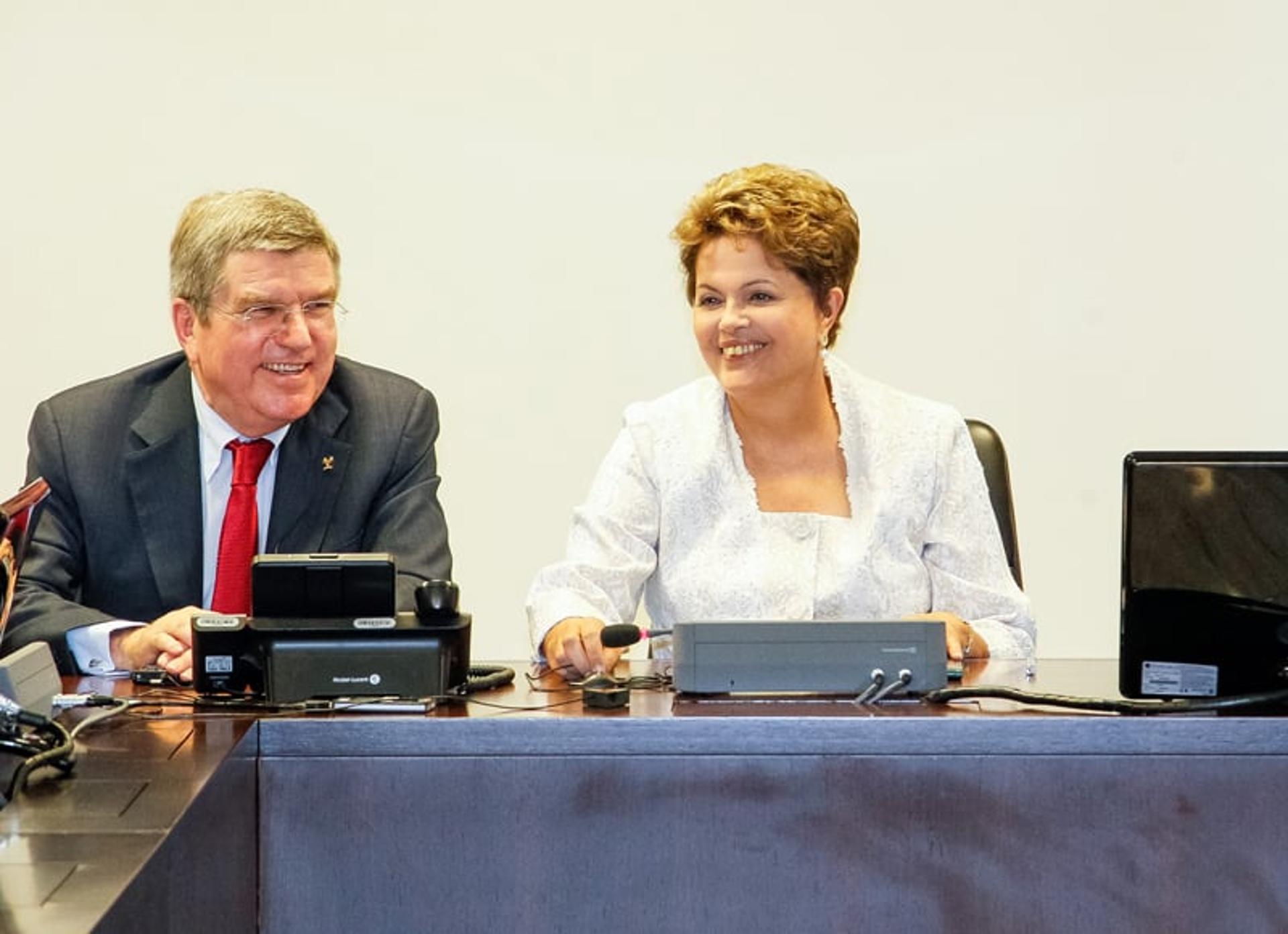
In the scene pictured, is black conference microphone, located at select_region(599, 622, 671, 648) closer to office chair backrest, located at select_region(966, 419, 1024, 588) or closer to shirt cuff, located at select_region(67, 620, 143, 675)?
shirt cuff, located at select_region(67, 620, 143, 675)

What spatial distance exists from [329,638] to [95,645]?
0.57 m

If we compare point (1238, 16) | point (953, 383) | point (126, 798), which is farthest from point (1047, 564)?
point (126, 798)

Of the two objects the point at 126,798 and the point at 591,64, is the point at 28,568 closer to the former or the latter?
the point at 126,798

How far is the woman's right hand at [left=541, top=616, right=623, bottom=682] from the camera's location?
2.32 meters

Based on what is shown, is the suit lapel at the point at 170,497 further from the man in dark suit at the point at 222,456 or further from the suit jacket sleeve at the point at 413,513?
the suit jacket sleeve at the point at 413,513

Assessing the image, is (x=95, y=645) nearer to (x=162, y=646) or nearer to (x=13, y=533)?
(x=162, y=646)

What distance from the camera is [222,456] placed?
2873 millimetres

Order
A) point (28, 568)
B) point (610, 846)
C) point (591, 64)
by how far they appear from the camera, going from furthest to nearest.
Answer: point (591, 64), point (28, 568), point (610, 846)

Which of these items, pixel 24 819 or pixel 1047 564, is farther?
pixel 1047 564

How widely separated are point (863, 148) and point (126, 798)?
263cm

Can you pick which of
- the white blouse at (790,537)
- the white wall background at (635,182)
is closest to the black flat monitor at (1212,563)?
the white blouse at (790,537)

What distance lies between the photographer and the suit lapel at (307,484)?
280 centimetres

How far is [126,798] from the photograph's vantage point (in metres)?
1.46

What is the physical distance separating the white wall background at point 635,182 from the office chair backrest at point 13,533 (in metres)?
2.02
